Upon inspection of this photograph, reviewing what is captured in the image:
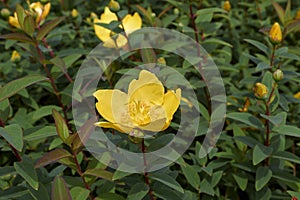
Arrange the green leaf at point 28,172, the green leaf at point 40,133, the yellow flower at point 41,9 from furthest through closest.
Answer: the yellow flower at point 41,9 < the green leaf at point 40,133 < the green leaf at point 28,172

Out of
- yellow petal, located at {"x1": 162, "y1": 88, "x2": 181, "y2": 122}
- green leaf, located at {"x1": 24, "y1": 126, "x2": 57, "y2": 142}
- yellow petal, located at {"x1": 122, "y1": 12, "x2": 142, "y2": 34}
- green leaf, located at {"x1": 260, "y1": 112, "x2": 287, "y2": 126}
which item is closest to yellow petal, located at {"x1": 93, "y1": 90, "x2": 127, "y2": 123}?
yellow petal, located at {"x1": 162, "y1": 88, "x2": 181, "y2": 122}

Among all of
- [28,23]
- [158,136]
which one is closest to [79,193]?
[158,136]

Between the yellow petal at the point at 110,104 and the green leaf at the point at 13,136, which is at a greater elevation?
the yellow petal at the point at 110,104

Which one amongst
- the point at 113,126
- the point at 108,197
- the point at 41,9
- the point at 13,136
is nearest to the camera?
the point at 113,126

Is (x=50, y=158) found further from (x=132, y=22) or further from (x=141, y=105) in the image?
(x=132, y=22)

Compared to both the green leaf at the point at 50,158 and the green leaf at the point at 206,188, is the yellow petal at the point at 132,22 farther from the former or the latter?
the green leaf at the point at 50,158

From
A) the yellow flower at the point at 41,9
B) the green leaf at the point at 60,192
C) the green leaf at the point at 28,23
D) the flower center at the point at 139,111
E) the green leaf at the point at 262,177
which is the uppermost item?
the green leaf at the point at 28,23

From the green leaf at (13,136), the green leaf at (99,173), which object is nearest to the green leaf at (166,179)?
the green leaf at (99,173)
